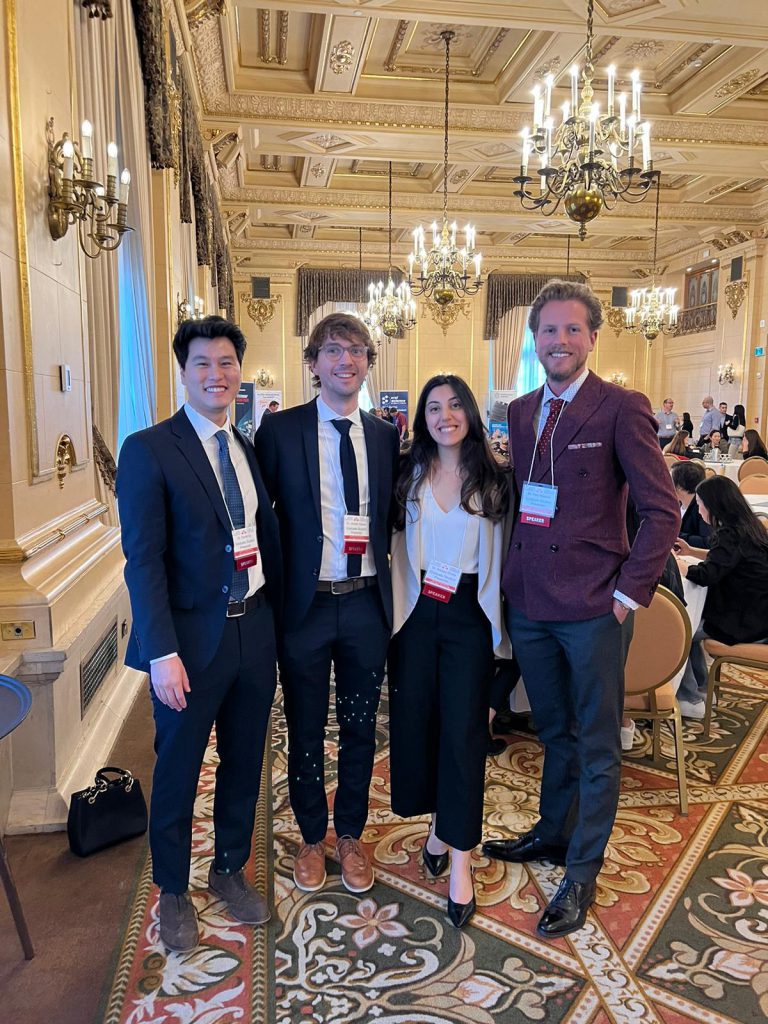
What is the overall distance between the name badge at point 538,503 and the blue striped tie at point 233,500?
769mm

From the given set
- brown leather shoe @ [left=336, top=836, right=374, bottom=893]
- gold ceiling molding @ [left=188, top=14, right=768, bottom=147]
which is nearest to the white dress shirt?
brown leather shoe @ [left=336, top=836, right=374, bottom=893]

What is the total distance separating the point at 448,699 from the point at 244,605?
0.63 meters

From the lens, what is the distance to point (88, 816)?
231 cm

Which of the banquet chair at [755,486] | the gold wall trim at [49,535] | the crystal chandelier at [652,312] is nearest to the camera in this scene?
the gold wall trim at [49,535]

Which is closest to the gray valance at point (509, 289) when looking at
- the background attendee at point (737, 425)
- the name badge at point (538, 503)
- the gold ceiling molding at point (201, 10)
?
the background attendee at point (737, 425)

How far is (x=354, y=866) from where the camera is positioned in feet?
7.19

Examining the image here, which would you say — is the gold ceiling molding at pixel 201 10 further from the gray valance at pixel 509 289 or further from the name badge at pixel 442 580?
the gray valance at pixel 509 289

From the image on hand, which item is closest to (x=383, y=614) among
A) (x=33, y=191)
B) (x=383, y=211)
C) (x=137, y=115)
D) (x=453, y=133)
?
(x=33, y=191)

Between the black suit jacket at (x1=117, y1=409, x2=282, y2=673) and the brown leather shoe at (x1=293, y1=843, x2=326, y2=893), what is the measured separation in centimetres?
79

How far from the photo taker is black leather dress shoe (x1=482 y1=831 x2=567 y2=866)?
2.33 meters

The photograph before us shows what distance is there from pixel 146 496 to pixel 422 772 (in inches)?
45.2

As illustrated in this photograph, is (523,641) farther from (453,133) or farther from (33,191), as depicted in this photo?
(453,133)

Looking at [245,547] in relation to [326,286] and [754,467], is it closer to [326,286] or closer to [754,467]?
[754,467]

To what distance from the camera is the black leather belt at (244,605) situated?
1.88 m
